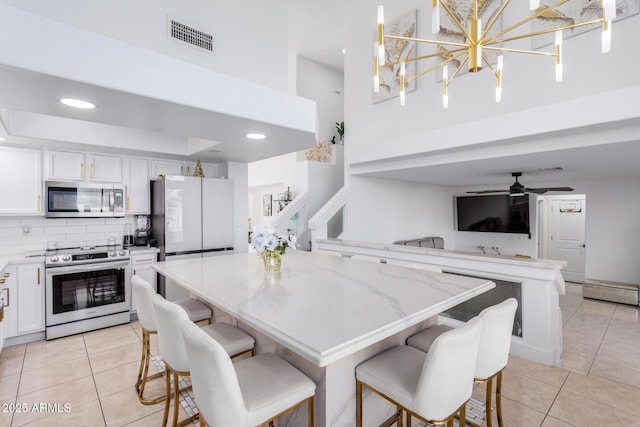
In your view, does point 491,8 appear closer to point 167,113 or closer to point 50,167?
point 167,113

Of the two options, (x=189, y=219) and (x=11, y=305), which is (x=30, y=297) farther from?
(x=189, y=219)

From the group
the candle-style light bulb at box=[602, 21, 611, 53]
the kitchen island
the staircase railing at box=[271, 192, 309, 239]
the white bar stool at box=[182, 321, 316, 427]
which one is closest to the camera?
the white bar stool at box=[182, 321, 316, 427]

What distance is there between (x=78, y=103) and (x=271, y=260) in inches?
68.7

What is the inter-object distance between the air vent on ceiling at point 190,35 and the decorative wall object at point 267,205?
487 centimetres

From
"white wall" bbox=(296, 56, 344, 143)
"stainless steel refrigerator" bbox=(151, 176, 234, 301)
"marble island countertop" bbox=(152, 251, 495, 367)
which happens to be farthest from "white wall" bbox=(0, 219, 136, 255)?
"white wall" bbox=(296, 56, 344, 143)

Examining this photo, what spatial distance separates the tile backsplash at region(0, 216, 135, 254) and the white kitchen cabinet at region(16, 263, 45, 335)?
58 cm

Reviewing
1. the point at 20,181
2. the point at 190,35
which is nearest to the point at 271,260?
the point at 190,35

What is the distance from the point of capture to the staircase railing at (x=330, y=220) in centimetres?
459

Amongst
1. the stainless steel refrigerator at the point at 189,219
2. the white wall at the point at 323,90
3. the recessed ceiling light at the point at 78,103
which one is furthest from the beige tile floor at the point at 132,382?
the white wall at the point at 323,90

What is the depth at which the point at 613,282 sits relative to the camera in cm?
506

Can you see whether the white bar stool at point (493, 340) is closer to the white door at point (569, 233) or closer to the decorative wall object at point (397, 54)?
the decorative wall object at point (397, 54)

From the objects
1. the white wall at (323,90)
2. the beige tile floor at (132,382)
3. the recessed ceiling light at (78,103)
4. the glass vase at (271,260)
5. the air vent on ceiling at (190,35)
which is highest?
the white wall at (323,90)

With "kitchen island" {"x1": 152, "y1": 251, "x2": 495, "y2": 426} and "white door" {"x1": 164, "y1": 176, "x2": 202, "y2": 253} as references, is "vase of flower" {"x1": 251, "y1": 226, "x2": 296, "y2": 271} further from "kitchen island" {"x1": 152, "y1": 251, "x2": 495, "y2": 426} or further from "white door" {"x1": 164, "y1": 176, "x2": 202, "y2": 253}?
"white door" {"x1": 164, "y1": 176, "x2": 202, "y2": 253}

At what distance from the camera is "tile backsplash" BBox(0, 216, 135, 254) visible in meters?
3.55
